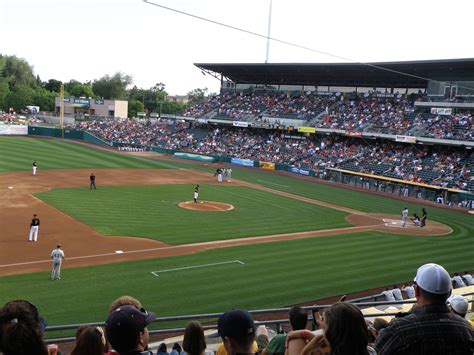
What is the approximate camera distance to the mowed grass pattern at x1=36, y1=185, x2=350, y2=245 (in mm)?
24227

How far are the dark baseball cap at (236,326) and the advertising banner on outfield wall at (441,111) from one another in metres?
51.6

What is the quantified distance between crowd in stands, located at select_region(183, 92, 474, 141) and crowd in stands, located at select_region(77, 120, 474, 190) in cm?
224

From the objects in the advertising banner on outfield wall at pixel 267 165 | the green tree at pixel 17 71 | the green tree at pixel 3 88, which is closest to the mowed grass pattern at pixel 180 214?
the advertising banner on outfield wall at pixel 267 165

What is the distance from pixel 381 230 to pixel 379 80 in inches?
1400

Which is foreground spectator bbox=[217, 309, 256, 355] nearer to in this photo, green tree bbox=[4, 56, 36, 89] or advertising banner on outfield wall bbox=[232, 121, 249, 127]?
advertising banner on outfield wall bbox=[232, 121, 249, 127]

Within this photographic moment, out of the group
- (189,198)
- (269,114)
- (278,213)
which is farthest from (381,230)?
(269,114)

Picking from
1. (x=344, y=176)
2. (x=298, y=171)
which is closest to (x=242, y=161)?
(x=298, y=171)

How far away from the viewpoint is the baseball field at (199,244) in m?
15.7

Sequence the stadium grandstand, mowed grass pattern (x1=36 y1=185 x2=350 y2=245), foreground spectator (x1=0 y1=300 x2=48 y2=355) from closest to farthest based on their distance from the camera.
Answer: foreground spectator (x1=0 y1=300 x2=48 y2=355) → mowed grass pattern (x1=36 y1=185 x2=350 y2=245) → the stadium grandstand

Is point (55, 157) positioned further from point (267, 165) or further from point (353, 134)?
point (353, 134)

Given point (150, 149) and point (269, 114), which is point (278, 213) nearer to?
point (269, 114)

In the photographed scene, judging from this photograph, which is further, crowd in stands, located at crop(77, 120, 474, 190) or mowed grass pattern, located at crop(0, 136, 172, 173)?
crowd in stands, located at crop(77, 120, 474, 190)

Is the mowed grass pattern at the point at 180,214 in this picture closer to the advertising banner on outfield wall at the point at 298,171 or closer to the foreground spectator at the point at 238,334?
the advertising banner on outfield wall at the point at 298,171

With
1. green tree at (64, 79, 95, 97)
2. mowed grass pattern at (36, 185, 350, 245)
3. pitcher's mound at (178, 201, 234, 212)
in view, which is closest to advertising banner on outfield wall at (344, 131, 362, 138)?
mowed grass pattern at (36, 185, 350, 245)
